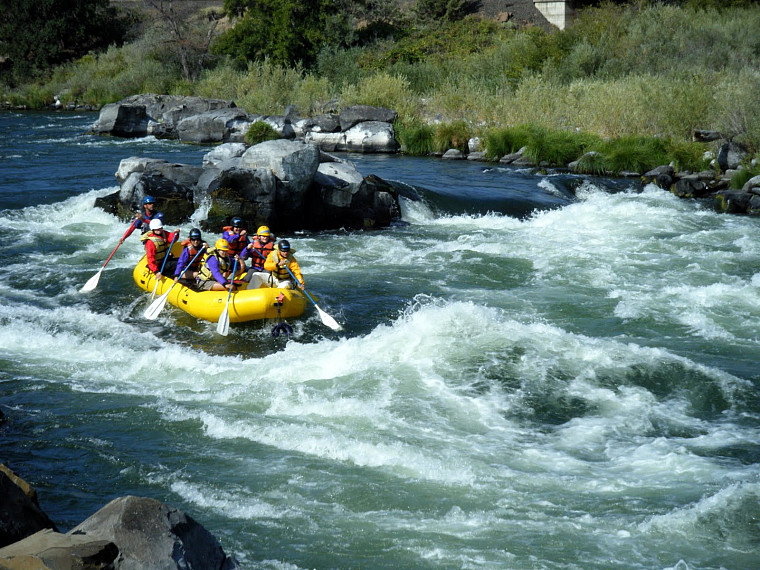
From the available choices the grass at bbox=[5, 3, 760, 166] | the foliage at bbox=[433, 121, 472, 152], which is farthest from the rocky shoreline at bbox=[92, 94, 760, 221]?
the foliage at bbox=[433, 121, 472, 152]

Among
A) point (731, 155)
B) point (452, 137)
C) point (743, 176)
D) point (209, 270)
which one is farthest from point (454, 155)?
point (209, 270)

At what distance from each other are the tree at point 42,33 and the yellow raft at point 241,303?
29.8 m

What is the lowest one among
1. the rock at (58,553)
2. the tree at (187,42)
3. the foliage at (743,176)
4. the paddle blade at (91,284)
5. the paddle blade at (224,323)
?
the paddle blade at (224,323)

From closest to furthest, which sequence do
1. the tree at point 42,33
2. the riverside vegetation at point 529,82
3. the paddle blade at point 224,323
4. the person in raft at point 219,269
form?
1. the paddle blade at point 224,323
2. the person in raft at point 219,269
3. the riverside vegetation at point 529,82
4. the tree at point 42,33

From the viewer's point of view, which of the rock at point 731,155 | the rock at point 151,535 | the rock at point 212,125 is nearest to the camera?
the rock at point 151,535

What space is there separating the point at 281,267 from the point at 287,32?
66.8 feet

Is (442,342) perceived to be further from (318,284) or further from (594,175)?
(594,175)

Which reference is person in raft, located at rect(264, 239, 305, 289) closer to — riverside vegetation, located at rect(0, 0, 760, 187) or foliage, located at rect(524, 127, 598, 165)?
riverside vegetation, located at rect(0, 0, 760, 187)

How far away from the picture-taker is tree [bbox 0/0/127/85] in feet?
114

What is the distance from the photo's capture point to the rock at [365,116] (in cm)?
1983

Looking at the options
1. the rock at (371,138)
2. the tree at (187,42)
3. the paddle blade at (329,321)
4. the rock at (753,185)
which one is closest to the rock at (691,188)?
the rock at (753,185)

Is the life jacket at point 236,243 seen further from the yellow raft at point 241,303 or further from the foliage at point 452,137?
the foliage at point 452,137

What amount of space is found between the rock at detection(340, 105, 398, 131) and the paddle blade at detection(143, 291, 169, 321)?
476 inches

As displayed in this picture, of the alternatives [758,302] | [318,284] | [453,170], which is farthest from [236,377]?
[453,170]
